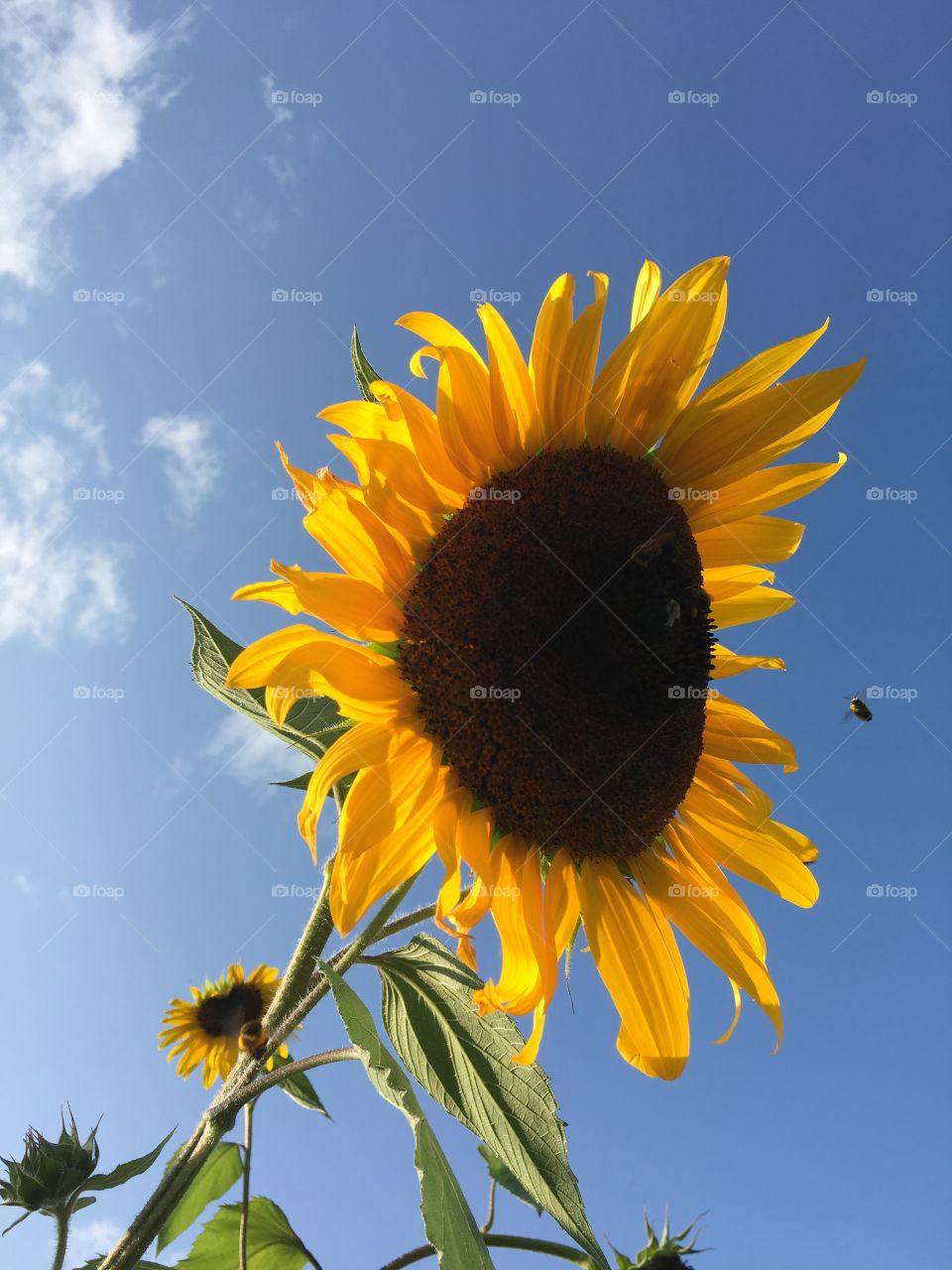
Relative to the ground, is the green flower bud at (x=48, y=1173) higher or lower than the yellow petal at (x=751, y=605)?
lower

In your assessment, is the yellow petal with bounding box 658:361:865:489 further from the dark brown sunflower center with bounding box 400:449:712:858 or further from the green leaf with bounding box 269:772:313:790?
the green leaf with bounding box 269:772:313:790

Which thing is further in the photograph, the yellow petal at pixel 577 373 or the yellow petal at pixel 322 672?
the yellow petal at pixel 577 373

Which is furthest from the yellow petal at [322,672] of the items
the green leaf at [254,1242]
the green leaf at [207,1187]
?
the green leaf at [254,1242]

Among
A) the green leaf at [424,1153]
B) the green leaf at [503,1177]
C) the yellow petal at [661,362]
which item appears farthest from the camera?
the green leaf at [503,1177]
